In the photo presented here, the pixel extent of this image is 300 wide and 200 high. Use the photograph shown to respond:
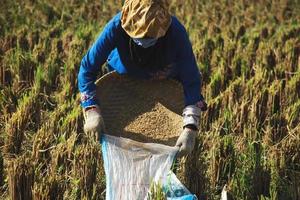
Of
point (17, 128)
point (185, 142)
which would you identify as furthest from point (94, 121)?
point (17, 128)

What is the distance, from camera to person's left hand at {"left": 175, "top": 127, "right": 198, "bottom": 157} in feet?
8.77

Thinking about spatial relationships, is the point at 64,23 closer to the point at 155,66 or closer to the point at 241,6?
the point at 241,6

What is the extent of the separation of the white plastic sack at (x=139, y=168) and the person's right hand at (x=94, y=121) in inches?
3.8

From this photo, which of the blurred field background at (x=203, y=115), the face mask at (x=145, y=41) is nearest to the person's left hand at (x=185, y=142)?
the blurred field background at (x=203, y=115)

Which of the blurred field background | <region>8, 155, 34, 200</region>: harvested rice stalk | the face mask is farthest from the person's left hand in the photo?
<region>8, 155, 34, 200</region>: harvested rice stalk

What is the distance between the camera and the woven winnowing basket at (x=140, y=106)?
295 centimetres

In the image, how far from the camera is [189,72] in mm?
2805

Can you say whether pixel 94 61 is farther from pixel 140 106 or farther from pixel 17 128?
pixel 17 128

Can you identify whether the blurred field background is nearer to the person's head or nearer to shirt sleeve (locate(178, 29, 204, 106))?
shirt sleeve (locate(178, 29, 204, 106))

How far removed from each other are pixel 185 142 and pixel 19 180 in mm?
747

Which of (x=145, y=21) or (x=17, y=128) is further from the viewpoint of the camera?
(x=17, y=128)

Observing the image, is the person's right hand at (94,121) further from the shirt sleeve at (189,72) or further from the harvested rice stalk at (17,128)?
the harvested rice stalk at (17,128)

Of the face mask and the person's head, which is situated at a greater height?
the person's head

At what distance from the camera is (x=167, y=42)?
9.07ft
